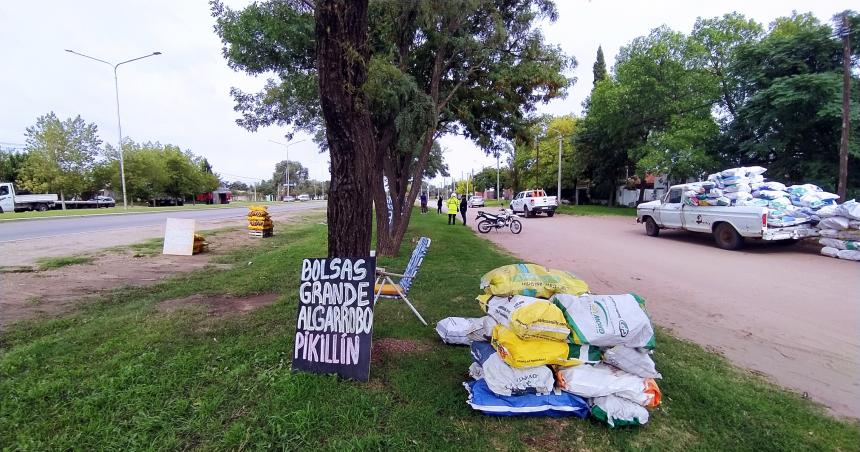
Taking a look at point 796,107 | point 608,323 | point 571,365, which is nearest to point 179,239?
point 571,365

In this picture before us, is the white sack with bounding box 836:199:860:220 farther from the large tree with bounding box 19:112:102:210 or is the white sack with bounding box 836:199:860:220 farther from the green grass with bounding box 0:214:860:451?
the large tree with bounding box 19:112:102:210

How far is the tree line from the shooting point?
32.1 metres

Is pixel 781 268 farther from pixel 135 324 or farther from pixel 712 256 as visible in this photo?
pixel 135 324

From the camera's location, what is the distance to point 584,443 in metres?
2.49

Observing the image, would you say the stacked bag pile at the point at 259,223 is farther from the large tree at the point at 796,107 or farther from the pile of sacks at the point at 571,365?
the large tree at the point at 796,107

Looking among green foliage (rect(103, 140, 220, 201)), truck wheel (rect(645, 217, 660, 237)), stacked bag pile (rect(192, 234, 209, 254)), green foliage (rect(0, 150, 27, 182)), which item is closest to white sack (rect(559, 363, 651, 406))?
stacked bag pile (rect(192, 234, 209, 254))

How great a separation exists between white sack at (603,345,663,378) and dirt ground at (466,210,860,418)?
1.61 meters

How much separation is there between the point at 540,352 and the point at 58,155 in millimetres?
44148

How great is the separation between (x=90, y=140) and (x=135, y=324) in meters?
40.9

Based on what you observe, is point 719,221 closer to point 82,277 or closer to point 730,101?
point 82,277

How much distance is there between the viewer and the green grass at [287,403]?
2.46 meters

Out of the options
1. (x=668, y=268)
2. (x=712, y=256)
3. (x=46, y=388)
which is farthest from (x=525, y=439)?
(x=712, y=256)

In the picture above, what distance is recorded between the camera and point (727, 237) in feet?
36.9

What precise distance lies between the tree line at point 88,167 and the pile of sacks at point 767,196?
44.7 m
